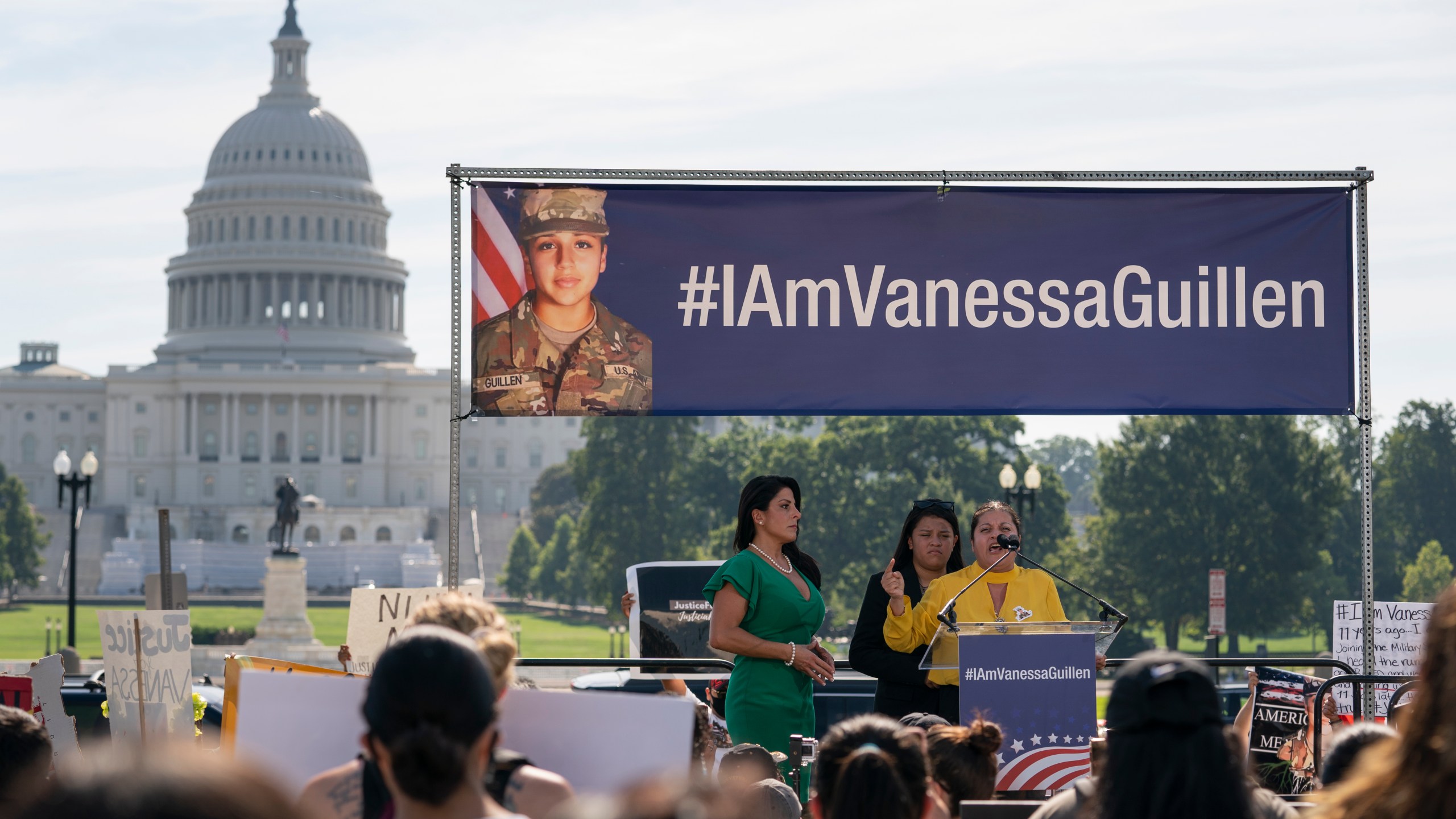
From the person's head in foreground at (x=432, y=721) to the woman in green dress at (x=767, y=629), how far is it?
4.06 meters

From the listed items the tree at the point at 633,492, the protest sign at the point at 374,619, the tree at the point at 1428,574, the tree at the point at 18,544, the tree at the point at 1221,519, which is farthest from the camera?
the tree at the point at 18,544

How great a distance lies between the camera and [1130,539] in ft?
182

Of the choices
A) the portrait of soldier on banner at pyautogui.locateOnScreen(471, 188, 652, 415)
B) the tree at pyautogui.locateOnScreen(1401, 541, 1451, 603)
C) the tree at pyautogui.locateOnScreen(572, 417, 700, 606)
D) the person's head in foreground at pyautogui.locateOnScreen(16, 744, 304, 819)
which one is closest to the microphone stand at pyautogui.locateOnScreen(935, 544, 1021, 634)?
the portrait of soldier on banner at pyautogui.locateOnScreen(471, 188, 652, 415)

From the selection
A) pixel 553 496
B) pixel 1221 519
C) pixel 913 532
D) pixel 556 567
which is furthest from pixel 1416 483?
pixel 913 532

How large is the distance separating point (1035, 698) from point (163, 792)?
487cm

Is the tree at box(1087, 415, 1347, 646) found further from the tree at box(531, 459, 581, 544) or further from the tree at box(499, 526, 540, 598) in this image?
the tree at box(531, 459, 581, 544)

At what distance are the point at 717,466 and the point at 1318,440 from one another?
2691 centimetres

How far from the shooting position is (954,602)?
6.80m

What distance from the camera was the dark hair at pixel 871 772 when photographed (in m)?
3.66

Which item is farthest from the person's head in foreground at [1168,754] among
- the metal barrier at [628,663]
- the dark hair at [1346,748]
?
the metal barrier at [628,663]

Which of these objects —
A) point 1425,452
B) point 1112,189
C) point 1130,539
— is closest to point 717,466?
point 1130,539

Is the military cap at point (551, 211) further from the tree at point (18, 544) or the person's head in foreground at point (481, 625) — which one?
the tree at point (18, 544)

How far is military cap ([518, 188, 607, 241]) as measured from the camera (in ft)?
29.3

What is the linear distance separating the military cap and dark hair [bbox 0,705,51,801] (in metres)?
4.95
